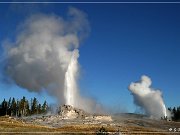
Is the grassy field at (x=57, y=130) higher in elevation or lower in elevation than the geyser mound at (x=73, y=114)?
lower

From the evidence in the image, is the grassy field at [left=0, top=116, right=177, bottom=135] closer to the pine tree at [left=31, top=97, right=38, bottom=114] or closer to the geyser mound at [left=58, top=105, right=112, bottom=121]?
the geyser mound at [left=58, top=105, right=112, bottom=121]

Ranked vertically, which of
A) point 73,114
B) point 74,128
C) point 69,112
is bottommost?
point 74,128

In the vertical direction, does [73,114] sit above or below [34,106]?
below

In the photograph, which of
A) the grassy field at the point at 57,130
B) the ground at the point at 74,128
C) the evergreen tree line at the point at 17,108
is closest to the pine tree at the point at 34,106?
the evergreen tree line at the point at 17,108

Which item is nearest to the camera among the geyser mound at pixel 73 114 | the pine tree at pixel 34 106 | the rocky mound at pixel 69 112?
the geyser mound at pixel 73 114

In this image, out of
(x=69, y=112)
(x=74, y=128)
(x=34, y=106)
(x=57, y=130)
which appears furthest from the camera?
(x=34, y=106)

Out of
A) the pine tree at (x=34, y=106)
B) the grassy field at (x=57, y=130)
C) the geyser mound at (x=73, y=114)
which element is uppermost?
the pine tree at (x=34, y=106)

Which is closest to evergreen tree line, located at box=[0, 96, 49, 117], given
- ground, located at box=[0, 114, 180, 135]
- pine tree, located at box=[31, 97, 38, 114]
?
pine tree, located at box=[31, 97, 38, 114]

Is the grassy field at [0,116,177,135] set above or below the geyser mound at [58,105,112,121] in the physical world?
below

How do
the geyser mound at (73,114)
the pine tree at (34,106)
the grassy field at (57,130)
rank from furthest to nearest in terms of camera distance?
the pine tree at (34,106) → the geyser mound at (73,114) → the grassy field at (57,130)

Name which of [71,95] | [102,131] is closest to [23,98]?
[71,95]

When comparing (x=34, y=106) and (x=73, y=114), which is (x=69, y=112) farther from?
(x=34, y=106)

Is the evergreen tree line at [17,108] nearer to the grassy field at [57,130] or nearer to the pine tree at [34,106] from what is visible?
the pine tree at [34,106]

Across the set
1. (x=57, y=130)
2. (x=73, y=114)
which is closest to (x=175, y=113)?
(x=73, y=114)
